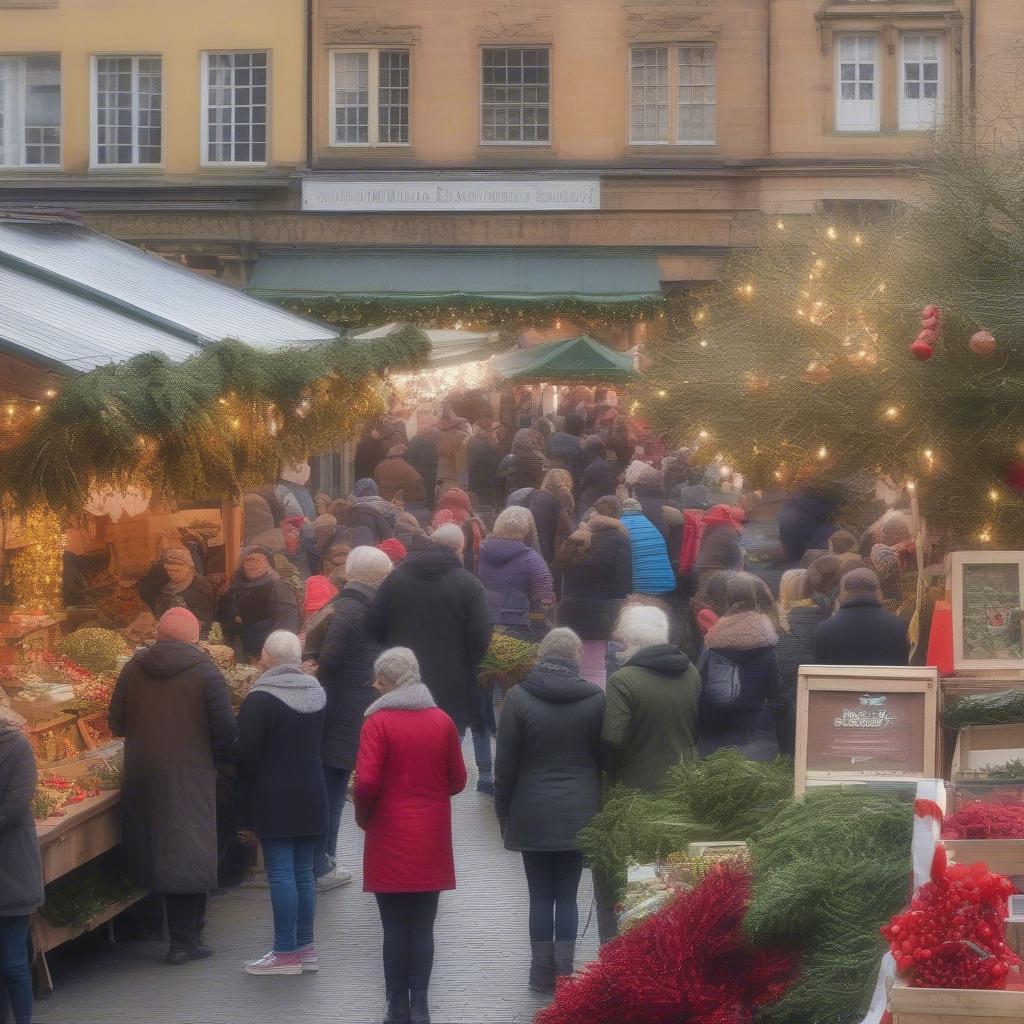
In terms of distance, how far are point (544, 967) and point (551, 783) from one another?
3.08ft

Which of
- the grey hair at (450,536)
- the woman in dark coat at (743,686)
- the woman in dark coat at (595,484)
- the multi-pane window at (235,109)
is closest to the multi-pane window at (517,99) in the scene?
the multi-pane window at (235,109)

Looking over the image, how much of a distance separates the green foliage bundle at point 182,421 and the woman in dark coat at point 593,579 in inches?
97.3

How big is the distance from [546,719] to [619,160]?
24355 mm

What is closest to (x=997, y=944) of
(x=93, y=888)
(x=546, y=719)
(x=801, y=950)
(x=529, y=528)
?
(x=801, y=950)

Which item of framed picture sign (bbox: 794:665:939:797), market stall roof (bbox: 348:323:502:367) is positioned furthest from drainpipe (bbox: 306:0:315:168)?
framed picture sign (bbox: 794:665:939:797)

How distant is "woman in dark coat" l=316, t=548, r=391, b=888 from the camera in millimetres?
10719

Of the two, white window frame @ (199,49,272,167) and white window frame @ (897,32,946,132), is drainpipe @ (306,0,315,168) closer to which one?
white window frame @ (199,49,272,167)

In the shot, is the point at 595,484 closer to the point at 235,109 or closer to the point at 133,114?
the point at 235,109

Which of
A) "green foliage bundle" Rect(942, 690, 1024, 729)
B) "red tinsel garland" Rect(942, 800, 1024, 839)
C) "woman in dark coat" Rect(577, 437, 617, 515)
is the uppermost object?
"woman in dark coat" Rect(577, 437, 617, 515)

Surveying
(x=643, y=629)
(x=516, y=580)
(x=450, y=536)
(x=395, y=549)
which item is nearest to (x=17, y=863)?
(x=643, y=629)

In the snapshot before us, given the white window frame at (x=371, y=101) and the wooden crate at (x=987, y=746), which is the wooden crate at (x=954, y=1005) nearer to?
the wooden crate at (x=987, y=746)

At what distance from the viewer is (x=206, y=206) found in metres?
32.2

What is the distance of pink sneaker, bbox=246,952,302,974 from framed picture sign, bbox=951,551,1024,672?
12.1ft

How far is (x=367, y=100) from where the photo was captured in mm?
32531
